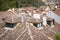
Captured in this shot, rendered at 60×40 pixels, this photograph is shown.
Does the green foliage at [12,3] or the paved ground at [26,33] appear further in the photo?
the green foliage at [12,3]

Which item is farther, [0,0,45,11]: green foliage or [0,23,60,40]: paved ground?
[0,0,45,11]: green foliage

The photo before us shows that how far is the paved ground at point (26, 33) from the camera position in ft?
58.9

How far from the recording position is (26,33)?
18484 mm

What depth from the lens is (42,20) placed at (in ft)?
67.7

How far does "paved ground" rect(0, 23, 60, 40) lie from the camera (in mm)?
17953

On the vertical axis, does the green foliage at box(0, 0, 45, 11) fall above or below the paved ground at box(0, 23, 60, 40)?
below

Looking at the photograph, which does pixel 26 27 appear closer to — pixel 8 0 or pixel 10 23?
pixel 10 23

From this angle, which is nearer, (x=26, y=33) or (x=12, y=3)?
(x=26, y=33)

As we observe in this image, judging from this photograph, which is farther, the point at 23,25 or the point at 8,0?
the point at 8,0

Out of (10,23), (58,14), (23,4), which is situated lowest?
→ (23,4)

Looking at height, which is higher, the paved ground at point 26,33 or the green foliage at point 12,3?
the paved ground at point 26,33

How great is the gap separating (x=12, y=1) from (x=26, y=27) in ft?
84.6

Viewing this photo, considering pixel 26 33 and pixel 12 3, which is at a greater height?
pixel 26 33

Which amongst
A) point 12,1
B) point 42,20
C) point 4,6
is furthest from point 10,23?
point 12,1
